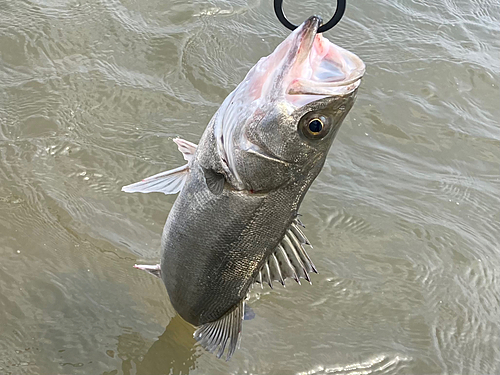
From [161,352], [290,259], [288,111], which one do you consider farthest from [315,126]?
[161,352]

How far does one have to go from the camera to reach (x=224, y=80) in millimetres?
5066

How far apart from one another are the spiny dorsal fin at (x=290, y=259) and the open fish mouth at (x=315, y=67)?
2.13 feet

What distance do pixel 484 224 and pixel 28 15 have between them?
15.7ft

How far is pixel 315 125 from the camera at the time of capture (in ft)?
7.22

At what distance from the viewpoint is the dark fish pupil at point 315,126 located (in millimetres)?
2191

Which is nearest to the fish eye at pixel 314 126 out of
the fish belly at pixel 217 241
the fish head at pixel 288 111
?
the fish head at pixel 288 111

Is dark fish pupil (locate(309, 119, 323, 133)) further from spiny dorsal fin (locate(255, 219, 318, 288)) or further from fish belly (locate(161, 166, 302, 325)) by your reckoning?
spiny dorsal fin (locate(255, 219, 318, 288))

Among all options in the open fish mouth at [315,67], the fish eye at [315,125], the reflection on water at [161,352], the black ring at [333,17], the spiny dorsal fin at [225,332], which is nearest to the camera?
the black ring at [333,17]

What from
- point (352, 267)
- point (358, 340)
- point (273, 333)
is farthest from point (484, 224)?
point (273, 333)

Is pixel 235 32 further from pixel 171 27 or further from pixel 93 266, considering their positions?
pixel 93 266

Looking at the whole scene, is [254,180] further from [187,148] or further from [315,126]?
[187,148]

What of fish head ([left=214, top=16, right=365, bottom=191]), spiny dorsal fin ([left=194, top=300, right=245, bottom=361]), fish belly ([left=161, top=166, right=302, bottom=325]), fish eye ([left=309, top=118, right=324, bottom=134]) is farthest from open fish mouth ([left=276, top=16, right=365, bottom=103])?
spiny dorsal fin ([left=194, top=300, right=245, bottom=361])

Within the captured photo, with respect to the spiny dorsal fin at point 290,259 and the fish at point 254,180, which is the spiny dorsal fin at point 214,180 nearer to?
the fish at point 254,180

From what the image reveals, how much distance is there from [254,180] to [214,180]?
0.20m
